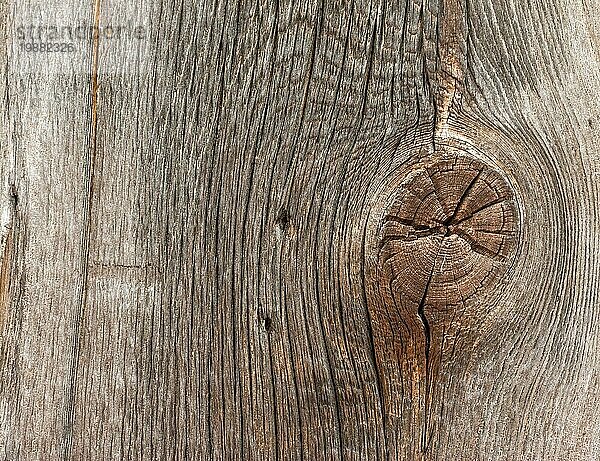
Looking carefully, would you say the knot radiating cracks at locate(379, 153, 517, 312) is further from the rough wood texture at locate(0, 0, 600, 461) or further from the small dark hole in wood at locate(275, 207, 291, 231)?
the small dark hole in wood at locate(275, 207, 291, 231)

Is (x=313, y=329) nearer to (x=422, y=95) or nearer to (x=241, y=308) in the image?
(x=241, y=308)

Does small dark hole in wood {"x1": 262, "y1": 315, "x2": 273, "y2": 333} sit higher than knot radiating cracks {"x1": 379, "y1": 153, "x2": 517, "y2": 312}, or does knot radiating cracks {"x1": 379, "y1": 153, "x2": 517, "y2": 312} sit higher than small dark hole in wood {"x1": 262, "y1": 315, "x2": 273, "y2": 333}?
knot radiating cracks {"x1": 379, "y1": 153, "x2": 517, "y2": 312}

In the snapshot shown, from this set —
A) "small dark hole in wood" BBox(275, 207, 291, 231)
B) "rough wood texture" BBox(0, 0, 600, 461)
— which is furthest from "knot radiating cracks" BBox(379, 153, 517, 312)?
"small dark hole in wood" BBox(275, 207, 291, 231)

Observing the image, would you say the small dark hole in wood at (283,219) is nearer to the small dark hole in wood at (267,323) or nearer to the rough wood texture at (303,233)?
Answer: the rough wood texture at (303,233)

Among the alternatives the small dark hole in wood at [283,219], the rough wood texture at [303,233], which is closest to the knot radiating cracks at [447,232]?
the rough wood texture at [303,233]

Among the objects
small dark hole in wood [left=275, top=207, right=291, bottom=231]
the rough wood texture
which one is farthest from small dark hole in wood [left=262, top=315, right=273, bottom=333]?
small dark hole in wood [left=275, top=207, right=291, bottom=231]

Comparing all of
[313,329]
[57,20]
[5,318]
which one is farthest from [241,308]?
[57,20]

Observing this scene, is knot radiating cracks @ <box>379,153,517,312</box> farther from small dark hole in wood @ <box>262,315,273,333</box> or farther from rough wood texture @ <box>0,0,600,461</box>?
small dark hole in wood @ <box>262,315,273,333</box>
